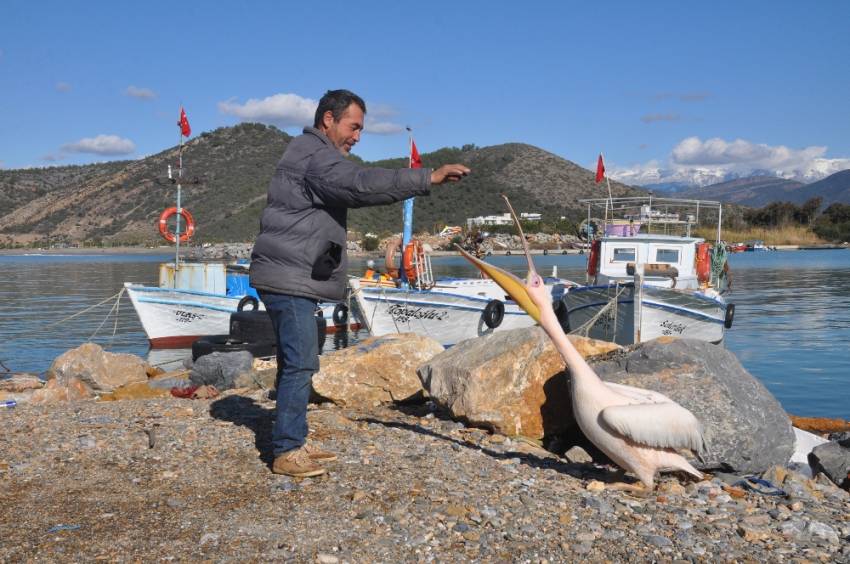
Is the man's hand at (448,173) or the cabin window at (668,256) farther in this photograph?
the cabin window at (668,256)

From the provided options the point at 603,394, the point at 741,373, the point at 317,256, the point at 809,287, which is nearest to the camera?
the point at 317,256

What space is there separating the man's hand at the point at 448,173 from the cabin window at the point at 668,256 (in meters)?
14.6

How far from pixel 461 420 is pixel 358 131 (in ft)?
9.33

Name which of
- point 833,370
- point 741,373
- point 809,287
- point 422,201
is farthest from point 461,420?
point 422,201

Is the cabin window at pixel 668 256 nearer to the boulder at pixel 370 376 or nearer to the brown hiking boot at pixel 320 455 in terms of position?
the boulder at pixel 370 376

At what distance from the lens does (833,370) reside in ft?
49.6

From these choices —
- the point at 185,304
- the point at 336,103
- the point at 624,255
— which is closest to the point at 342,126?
the point at 336,103

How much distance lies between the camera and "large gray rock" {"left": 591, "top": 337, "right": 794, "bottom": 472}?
5.70 metres

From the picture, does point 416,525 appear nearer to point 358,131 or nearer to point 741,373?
point 358,131

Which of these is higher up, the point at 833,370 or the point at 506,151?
the point at 506,151

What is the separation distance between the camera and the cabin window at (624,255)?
715 inches

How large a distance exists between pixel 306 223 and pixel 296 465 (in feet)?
5.08

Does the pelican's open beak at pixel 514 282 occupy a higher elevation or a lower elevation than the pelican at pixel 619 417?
higher

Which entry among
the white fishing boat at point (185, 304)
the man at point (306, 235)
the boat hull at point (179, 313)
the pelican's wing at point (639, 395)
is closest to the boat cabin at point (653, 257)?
the white fishing boat at point (185, 304)
